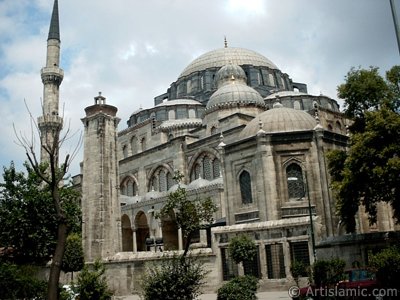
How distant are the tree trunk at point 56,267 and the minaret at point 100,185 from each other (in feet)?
38.1

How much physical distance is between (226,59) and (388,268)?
42959mm

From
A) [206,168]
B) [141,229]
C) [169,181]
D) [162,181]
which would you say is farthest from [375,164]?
[162,181]

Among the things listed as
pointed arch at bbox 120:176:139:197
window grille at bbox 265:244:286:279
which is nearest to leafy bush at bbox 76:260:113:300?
window grille at bbox 265:244:286:279

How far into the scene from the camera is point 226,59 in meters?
51.2

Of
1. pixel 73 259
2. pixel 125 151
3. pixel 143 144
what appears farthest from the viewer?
pixel 125 151

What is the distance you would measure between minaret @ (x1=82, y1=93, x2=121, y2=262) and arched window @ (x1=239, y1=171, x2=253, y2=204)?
21.0ft

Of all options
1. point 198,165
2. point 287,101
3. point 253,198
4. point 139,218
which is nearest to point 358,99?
point 253,198

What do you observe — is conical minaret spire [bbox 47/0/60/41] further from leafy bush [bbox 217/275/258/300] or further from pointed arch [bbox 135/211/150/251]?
leafy bush [bbox 217/275/258/300]

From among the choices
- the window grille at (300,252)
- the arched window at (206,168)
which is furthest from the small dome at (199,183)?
the window grille at (300,252)

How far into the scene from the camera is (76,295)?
1308cm

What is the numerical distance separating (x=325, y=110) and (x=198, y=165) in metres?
12.3

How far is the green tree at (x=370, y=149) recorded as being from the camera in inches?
579

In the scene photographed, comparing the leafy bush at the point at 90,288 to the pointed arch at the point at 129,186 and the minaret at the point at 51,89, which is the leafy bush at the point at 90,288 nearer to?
the minaret at the point at 51,89

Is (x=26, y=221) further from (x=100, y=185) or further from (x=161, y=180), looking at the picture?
(x=161, y=180)
